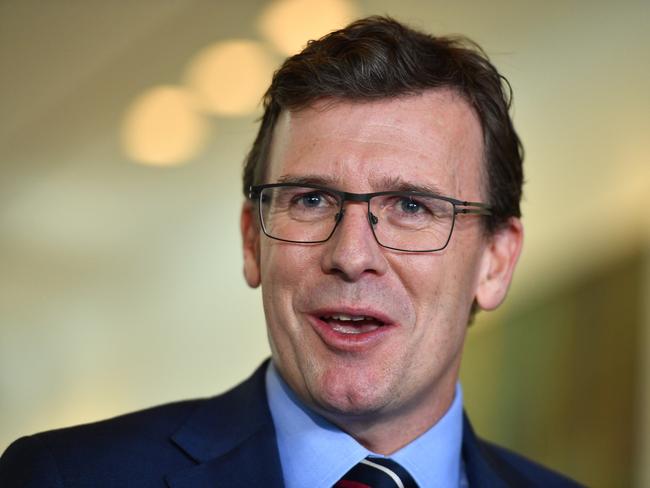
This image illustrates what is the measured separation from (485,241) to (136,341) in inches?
87.3

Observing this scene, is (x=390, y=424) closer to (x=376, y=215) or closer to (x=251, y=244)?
(x=376, y=215)

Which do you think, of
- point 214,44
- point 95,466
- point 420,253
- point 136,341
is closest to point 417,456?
point 420,253

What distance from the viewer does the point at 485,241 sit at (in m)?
2.52

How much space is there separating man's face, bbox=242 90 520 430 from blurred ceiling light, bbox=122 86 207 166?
191 cm

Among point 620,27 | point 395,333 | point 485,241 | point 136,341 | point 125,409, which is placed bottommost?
point 125,409

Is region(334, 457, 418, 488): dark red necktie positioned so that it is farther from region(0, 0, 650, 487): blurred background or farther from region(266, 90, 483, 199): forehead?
region(0, 0, 650, 487): blurred background

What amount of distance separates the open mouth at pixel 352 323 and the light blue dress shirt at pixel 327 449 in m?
0.25

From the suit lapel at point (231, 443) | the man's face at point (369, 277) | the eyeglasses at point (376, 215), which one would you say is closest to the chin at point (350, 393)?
the man's face at point (369, 277)

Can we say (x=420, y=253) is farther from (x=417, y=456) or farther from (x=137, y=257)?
(x=137, y=257)

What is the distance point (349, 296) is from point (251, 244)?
1.70 ft

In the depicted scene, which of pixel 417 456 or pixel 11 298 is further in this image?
pixel 11 298

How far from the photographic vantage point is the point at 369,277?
2158mm

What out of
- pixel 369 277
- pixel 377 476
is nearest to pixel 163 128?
pixel 369 277

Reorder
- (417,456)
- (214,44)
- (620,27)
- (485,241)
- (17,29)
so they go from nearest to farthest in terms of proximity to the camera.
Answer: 1. (417,456)
2. (485,241)
3. (17,29)
4. (214,44)
5. (620,27)
